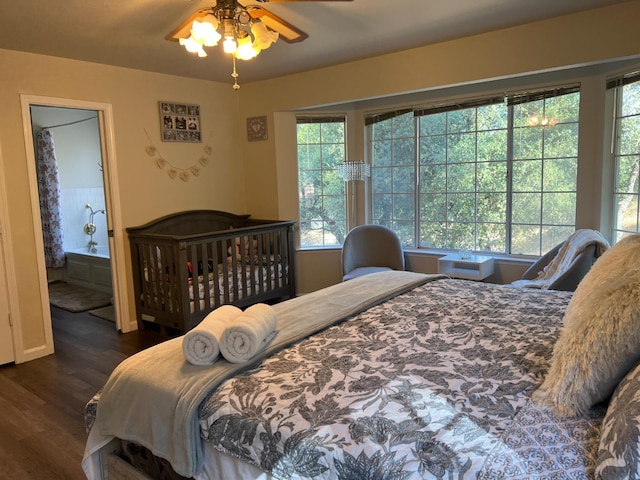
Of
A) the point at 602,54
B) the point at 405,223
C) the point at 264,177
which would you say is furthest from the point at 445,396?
the point at 264,177

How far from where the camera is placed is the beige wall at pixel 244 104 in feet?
10.8

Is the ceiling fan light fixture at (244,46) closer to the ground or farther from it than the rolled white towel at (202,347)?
farther from it

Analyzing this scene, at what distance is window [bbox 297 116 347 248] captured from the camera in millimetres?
5043

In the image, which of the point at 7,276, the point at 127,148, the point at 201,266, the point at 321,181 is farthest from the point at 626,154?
the point at 7,276

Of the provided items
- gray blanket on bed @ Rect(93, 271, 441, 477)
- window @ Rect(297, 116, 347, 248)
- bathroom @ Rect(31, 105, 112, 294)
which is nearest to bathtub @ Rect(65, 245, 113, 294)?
bathroom @ Rect(31, 105, 112, 294)

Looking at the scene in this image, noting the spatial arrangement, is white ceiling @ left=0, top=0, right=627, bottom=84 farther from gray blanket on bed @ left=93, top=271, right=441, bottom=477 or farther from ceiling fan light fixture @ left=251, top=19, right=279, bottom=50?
gray blanket on bed @ left=93, top=271, right=441, bottom=477

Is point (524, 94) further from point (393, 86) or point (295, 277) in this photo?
point (295, 277)

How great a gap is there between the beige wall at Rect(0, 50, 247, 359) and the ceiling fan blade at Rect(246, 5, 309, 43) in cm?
213

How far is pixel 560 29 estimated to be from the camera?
3.20 m

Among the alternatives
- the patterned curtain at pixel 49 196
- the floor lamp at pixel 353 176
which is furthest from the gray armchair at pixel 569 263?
the patterned curtain at pixel 49 196

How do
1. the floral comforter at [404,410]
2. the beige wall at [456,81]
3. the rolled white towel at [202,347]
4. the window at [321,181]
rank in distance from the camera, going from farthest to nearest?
the window at [321,181] → the beige wall at [456,81] → the rolled white towel at [202,347] → the floral comforter at [404,410]

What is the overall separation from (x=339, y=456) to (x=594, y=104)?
371 centimetres

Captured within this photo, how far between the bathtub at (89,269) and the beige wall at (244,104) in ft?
6.07

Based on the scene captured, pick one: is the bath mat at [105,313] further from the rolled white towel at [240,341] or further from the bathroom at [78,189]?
the rolled white towel at [240,341]
